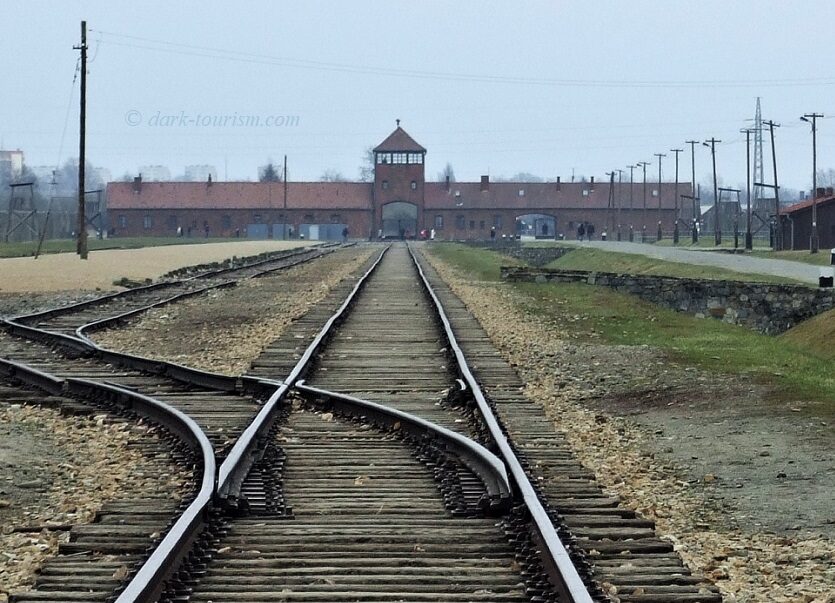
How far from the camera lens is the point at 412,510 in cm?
793

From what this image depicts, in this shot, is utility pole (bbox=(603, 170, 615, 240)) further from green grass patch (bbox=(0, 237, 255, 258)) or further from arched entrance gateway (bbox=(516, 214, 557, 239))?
green grass patch (bbox=(0, 237, 255, 258))

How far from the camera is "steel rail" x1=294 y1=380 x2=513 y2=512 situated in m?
8.13

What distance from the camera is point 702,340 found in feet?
69.7

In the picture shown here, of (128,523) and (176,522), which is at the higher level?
(176,522)

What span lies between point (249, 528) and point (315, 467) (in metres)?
2.06

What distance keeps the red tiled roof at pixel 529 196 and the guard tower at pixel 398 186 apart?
207 cm

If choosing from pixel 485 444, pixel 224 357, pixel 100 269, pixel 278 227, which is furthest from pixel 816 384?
pixel 278 227

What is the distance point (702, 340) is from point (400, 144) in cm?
12616

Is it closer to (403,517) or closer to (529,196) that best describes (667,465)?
(403,517)

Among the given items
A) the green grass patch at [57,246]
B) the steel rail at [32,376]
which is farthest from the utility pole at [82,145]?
the steel rail at [32,376]

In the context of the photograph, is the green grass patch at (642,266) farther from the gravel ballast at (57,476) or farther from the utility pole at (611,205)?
the utility pole at (611,205)

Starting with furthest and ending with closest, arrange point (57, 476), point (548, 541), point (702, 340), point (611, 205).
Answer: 1. point (611, 205)
2. point (702, 340)
3. point (57, 476)
4. point (548, 541)

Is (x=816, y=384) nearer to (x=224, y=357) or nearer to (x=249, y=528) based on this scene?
(x=224, y=357)

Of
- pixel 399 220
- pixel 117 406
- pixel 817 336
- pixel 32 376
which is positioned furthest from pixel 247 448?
pixel 399 220
